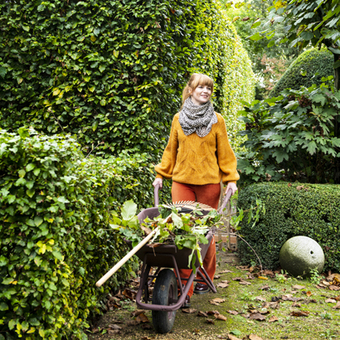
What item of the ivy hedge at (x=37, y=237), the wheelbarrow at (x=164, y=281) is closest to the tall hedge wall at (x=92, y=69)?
the wheelbarrow at (x=164, y=281)

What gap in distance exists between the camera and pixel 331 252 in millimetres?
4566

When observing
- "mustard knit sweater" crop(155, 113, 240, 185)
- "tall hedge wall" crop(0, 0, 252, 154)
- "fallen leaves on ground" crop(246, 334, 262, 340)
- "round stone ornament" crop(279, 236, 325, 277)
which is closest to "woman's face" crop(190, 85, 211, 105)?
"mustard knit sweater" crop(155, 113, 240, 185)

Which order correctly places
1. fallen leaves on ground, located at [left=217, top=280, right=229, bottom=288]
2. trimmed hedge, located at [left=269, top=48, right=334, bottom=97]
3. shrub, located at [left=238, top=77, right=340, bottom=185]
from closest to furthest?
1. fallen leaves on ground, located at [left=217, top=280, right=229, bottom=288]
2. shrub, located at [left=238, top=77, right=340, bottom=185]
3. trimmed hedge, located at [left=269, top=48, right=334, bottom=97]

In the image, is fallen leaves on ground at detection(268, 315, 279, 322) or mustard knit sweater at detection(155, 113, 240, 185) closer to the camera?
fallen leaves on ground at detection(268, 315, 279, 322)

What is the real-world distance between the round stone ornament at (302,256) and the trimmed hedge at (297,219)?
0.55 feet

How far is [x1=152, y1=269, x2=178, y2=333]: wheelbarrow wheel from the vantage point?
8.57ft

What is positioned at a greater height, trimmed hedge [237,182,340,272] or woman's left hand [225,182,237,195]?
woman's left hand [225,182,237,195]

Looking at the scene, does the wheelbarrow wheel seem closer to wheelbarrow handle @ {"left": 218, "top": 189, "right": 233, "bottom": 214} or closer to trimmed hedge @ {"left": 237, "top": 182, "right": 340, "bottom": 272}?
wheelbarrow handle @ {"left": 218, "top": 189, "right": 233, "bottom": 214}

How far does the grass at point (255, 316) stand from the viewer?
2.88m

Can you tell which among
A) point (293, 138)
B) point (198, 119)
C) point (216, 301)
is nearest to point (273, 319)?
point (216, 301)

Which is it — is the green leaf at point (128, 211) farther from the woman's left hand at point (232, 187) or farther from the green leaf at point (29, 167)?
the woman's left hand at point (232, 187)

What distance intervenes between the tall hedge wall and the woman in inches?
37.6

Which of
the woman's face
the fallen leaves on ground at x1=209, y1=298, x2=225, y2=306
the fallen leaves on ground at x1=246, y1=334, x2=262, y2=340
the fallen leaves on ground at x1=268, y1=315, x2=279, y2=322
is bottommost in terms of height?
the fallen leaves on ground at x1=209, y1=298, x2=225, y2=306

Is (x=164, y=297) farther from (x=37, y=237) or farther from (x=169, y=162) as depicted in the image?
(x=169, y=162)
